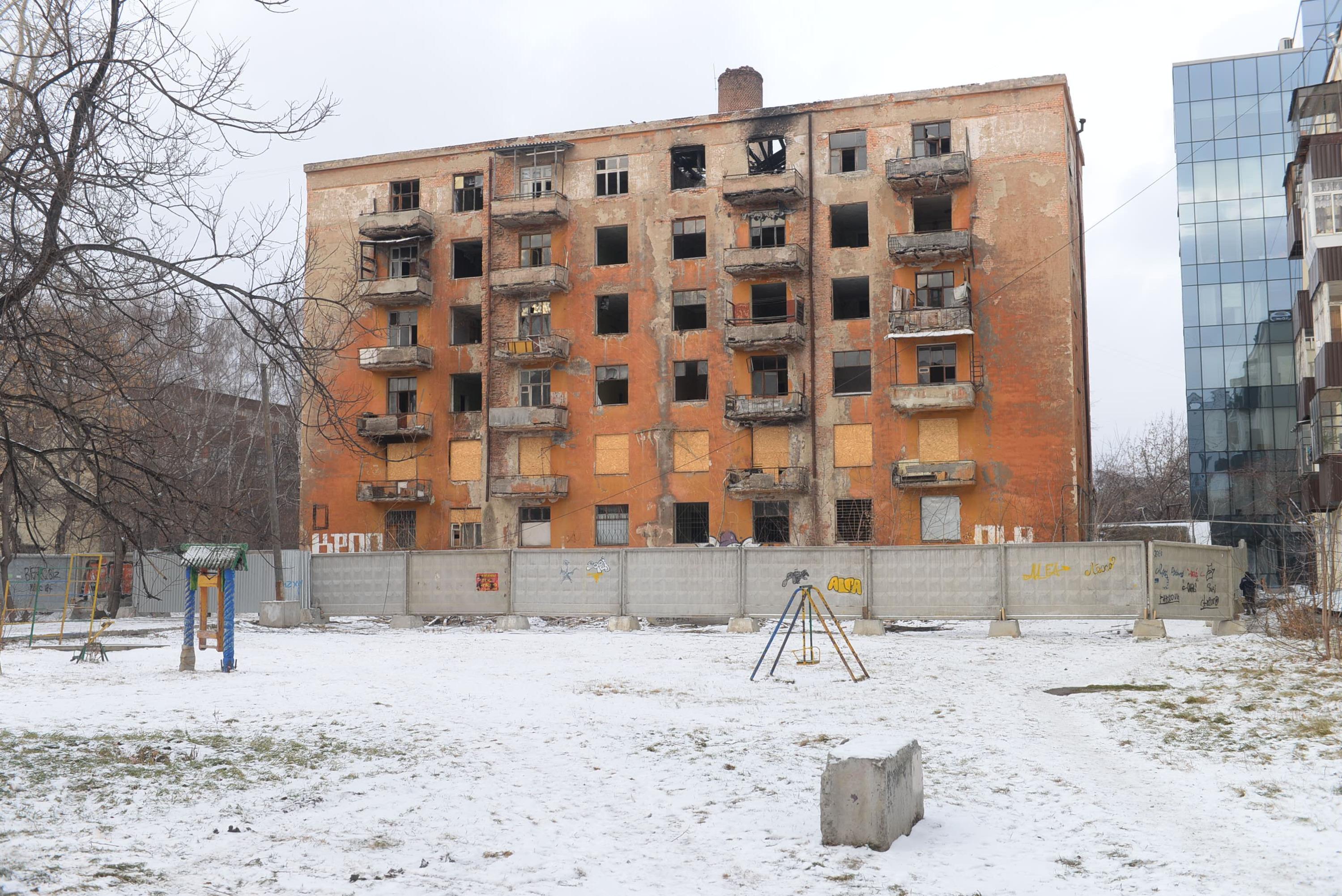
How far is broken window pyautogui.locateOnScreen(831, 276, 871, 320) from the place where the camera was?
1897 inches

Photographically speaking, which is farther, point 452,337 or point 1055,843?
point 452,337

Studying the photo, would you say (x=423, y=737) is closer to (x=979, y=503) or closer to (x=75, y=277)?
(x=75, y=277)

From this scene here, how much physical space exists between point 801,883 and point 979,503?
1553 inches

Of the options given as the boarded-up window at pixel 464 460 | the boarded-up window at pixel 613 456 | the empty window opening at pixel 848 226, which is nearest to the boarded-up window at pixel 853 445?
the empty window opening at pixel 848 226

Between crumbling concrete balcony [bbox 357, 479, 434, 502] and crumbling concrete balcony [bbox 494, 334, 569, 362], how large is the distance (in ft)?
21.6

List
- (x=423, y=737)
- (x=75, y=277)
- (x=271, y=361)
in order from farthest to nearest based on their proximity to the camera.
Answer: (x=423, y=737)
(x=271, y=361)
(x=75, y=277)

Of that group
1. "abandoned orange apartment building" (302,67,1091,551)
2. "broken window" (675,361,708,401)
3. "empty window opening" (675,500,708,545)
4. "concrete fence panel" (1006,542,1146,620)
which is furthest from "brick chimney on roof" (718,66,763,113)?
"concrete fence panel" (1006,542,1146,620)

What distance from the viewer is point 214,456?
55.7m

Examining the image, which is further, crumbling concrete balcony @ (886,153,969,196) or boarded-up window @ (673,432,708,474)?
boarded-up window @ (673,432,708,474)

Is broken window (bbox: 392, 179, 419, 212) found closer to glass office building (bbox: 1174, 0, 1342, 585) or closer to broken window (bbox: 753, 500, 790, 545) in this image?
broken window (bbox: 753, 500, 790, 545)

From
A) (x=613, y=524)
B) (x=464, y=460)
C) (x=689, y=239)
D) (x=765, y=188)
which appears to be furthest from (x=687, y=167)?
(x=464, y=460)

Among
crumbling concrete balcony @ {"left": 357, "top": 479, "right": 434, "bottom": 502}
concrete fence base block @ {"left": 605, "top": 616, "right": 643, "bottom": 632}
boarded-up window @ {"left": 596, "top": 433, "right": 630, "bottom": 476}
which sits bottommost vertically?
concrete fence base block @ {"left": 605, "top": 616, "right": 643, "bottom": 632}

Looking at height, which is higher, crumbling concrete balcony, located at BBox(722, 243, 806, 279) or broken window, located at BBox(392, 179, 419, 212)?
broken window, located at BBox(392, 179, 419, 212)

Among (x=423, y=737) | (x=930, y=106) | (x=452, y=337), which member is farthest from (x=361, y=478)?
(x=423, y=737)
